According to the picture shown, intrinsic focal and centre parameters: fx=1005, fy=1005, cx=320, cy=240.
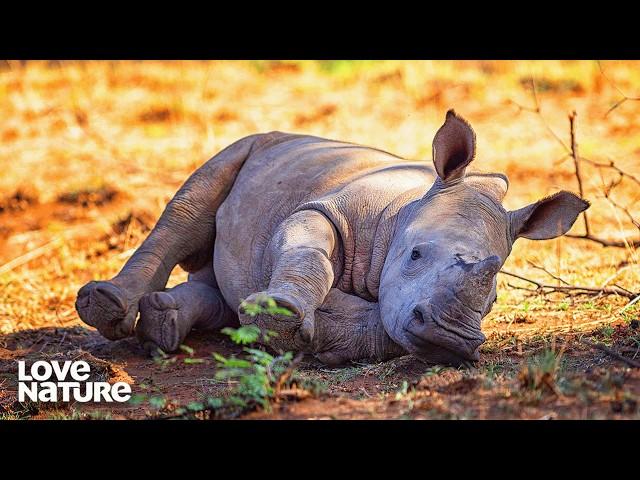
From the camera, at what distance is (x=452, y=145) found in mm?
5004

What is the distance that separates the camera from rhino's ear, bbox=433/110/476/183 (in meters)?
4.90

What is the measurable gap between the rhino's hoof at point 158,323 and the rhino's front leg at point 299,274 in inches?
27.3

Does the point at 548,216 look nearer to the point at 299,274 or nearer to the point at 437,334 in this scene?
the point at 437,334

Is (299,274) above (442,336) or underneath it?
above

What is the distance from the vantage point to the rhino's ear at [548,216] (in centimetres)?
500

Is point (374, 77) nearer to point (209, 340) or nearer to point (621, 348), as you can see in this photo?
point (209, 340)

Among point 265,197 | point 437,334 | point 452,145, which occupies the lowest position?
point 437,334

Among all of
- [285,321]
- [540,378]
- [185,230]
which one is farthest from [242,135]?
[540,378]

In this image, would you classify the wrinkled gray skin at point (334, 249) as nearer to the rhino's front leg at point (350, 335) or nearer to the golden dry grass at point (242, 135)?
the rhino's front leg at point (350, 335)

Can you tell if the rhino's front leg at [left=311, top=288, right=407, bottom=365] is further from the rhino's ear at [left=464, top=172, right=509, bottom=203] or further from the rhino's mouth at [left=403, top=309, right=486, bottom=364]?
the rhino's ear at [left=464, top=172, right=509, bottom=203]

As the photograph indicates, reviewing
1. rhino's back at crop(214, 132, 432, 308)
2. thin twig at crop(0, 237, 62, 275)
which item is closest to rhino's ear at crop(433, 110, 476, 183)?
rhino's back at crop(214, 132, 432, 308)

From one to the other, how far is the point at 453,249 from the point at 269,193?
1.73m
